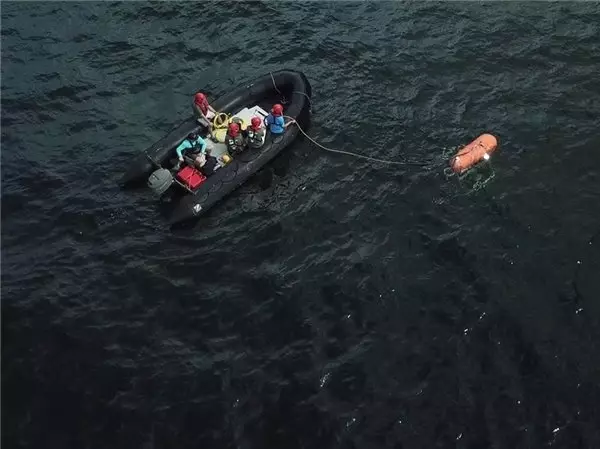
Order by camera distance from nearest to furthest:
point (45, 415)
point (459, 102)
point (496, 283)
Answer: point (45, 415) < point (496, 283) < point (459, 102)

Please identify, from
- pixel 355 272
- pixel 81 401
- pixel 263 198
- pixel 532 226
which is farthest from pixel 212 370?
pixel 532 226

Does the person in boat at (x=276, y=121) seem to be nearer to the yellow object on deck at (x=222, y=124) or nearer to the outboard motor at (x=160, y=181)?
the yellow object on deck at (x=222, y=124)

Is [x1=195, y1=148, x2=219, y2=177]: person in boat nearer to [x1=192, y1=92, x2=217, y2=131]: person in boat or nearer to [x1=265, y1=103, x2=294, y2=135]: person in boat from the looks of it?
[x1=192, y1=92, x2=217, y2=131]: person in boat

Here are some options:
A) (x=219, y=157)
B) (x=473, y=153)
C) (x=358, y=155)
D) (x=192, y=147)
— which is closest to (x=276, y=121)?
(x=219, y=157)

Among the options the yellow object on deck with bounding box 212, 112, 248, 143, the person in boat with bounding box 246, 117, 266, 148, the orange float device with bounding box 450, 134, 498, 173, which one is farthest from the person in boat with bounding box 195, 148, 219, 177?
the orange float device with bounding box 450, 134, 498, 173

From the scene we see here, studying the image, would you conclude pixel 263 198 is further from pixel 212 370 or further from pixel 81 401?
pixel 81 401
